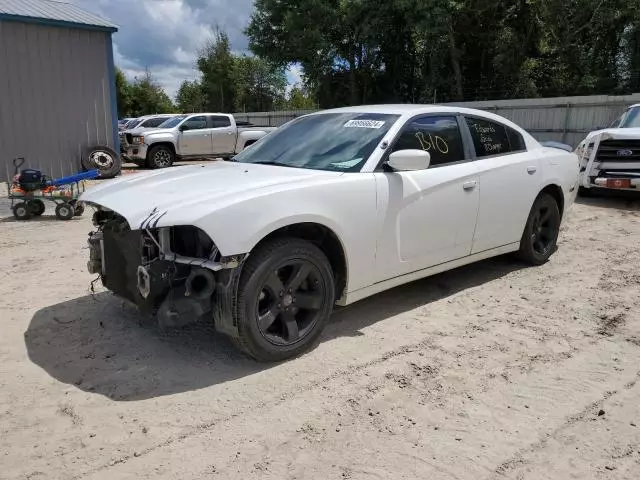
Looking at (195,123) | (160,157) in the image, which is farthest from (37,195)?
(195,123)

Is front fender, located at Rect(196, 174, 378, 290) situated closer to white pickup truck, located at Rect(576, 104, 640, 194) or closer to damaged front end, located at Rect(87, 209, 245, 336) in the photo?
damaged front end, located at Rect(87, 209, 245, 336)

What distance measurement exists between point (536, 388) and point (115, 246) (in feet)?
9.07

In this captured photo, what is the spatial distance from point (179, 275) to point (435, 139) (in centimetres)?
242

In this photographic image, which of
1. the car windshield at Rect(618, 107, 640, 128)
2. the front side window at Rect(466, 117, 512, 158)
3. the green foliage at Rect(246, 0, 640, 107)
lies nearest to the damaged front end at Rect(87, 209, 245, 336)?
the front side window at Rect(466, 117, 512, 158)

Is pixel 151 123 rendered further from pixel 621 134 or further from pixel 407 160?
pixel 407 160

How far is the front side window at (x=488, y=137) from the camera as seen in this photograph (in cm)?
498

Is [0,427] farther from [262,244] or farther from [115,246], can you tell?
[262,244]

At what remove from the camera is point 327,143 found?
172 inches

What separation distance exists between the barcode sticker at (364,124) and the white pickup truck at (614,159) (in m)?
6.86

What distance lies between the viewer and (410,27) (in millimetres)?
27750

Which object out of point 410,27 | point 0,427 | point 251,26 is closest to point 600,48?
point 410,27

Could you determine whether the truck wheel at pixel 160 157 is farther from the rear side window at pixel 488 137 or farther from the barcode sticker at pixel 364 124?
the barcode sticker at pixel 364 124

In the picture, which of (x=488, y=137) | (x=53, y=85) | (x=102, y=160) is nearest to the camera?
(x=488, y=137)

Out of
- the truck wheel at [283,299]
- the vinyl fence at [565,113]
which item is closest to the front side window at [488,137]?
the truck wheel at [283,299]
